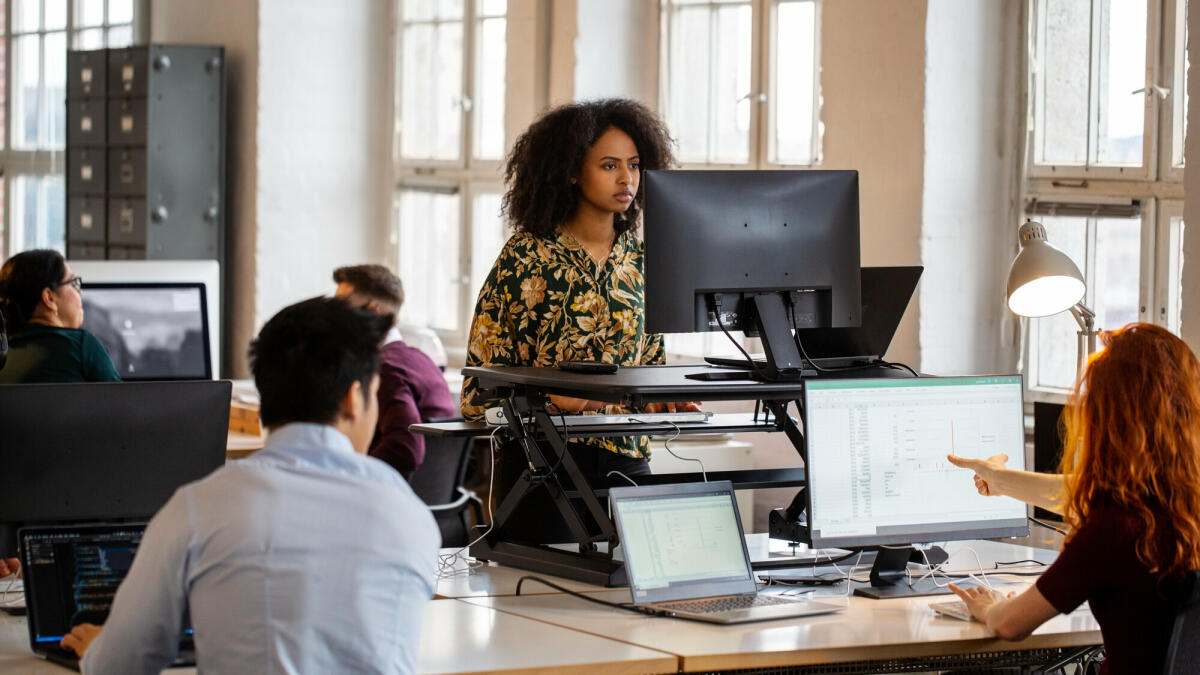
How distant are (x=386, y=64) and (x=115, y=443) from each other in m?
4.29

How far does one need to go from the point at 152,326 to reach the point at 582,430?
2.19m

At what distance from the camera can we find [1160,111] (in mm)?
3908

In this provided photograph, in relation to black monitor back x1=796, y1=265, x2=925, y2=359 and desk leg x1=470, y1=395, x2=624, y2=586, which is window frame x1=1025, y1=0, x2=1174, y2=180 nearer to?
black monitor back x1=796, y1=265, x2=925, y2=359

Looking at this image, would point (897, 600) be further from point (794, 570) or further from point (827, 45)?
point (827, 45)

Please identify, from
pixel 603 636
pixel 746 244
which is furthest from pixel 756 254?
pixel 603 636

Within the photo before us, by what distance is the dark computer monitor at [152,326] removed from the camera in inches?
171

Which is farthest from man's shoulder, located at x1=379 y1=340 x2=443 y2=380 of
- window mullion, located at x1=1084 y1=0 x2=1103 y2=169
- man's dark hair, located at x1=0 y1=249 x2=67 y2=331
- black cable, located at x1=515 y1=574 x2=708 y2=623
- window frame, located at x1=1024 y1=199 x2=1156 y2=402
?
window mullion, located at x1=1084 y1=0 x2=1103 y2=169

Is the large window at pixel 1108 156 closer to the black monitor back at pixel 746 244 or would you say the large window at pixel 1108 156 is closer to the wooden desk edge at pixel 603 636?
the black monitor back at pixel 746 244

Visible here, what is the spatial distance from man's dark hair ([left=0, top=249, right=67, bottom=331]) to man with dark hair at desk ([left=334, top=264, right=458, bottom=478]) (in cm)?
71

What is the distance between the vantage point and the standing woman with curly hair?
291cm

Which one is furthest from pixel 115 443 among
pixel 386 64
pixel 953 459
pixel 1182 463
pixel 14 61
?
pixel 14 61

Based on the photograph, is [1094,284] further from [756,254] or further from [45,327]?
[45,327]

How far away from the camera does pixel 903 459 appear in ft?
8.56

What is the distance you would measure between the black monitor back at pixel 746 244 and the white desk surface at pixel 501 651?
0.63m
